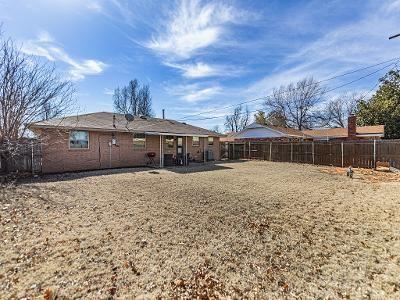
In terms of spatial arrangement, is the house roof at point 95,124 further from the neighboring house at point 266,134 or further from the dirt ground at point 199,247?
the neighboring house at point 266,134

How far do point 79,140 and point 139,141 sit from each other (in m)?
4.00

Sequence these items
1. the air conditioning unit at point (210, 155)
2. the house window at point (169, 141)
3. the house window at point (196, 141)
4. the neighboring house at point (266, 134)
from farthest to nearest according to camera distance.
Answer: the neighboring house at point (266, 134)
the air conditioning unit at point (210, 155)
the house window at point (196, 141)
the house window at point (169, 141)

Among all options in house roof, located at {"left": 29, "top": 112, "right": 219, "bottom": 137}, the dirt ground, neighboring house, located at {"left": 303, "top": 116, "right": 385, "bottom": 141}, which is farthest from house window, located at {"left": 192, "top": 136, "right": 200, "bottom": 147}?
neighboring house, located at {"left": 303, "top": 116, "right": 385, "bottom": 141}

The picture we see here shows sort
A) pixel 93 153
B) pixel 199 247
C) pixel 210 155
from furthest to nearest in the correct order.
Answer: pixel 210 155 < pixel 93 153 < pixel 199 247

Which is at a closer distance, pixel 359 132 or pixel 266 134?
pixel 359 132

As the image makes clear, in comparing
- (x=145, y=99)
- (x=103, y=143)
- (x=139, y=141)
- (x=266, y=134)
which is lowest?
(x=103, y=143)

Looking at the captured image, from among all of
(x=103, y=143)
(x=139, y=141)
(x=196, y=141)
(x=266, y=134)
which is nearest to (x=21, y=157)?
(x=103, y=143)

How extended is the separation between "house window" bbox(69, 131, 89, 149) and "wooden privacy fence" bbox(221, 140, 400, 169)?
50.6ft

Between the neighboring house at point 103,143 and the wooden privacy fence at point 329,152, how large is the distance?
642 cm

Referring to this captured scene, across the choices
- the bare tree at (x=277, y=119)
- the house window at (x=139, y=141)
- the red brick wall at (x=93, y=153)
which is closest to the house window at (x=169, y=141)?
the red brick wall at (x=93, y=153)

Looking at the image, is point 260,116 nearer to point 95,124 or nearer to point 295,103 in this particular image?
point 295,103

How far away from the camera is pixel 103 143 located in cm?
1413

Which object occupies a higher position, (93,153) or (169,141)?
(169,141)

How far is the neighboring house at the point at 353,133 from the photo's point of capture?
21969 mm
